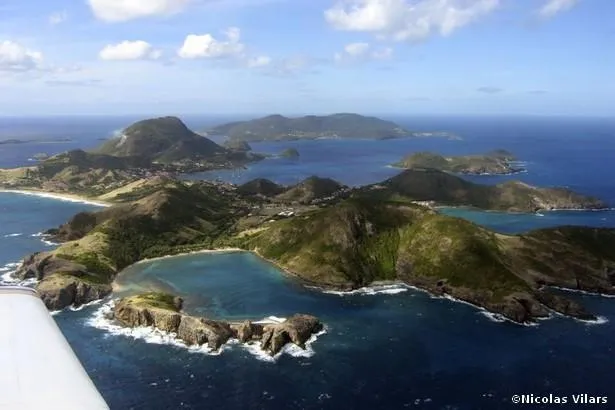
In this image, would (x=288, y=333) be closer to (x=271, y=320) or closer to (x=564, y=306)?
(x=271, y=320)

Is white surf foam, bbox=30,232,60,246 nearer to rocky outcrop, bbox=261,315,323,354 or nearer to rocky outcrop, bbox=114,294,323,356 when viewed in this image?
rocky outcrop, bbox=114,294,323,356

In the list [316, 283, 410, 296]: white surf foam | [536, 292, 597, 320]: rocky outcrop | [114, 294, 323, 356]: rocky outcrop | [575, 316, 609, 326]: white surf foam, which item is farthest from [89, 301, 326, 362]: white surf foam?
[575, 316, 609, 326]: white surf foam

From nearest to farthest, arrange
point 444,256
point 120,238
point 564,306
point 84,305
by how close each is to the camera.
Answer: point 564,306 < point 84,305 < point 444,256 < point 120,238

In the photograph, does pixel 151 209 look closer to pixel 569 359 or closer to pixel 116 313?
pixel 116 313

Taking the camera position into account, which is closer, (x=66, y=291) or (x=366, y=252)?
(x=66, y=291)

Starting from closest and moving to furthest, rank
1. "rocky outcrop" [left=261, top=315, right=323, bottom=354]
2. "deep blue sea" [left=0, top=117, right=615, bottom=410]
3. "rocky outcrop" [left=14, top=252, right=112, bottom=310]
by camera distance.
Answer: "deep blue sea" [left=0, top=117, right=615, bottom=410] < "rocky outcrop" [left=261, top=315, right=323, bottom=354] < "rocky outcrop" [left=14, top=252, right=112, bottom=310]

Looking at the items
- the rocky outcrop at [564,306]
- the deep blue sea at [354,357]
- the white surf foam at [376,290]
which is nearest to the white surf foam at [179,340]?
the deep blue sea at [354,357]

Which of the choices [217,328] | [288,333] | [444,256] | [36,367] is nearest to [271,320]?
[288,333]
